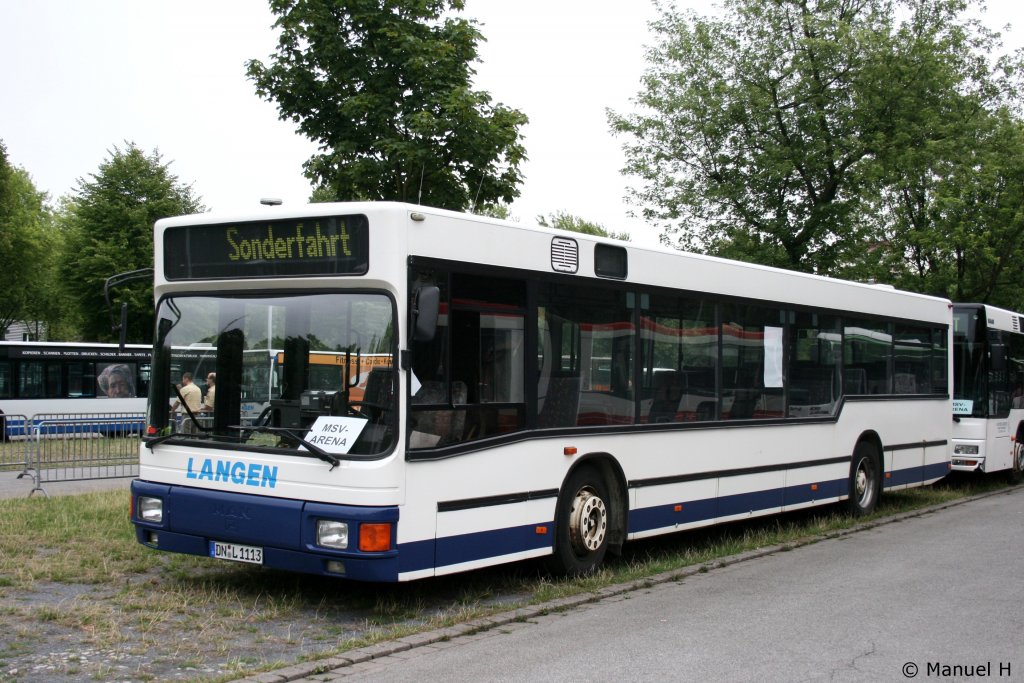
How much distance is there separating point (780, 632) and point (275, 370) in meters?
3.89

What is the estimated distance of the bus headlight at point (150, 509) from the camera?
8.09 m

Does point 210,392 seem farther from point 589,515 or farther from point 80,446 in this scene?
point 80,446

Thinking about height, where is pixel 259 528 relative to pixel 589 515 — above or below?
above

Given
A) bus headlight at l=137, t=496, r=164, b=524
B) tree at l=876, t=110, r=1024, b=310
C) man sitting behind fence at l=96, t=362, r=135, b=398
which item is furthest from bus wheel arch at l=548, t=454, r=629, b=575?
man sitting behind fence at l=96, t=362, r=135, b=398

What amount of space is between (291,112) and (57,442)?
6775mm

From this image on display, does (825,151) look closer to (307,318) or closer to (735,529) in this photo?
(735,529)

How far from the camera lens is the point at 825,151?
2481 centimetres

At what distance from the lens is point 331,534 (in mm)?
7188

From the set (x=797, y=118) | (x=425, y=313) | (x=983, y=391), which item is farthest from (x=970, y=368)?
(x=425, y=313)

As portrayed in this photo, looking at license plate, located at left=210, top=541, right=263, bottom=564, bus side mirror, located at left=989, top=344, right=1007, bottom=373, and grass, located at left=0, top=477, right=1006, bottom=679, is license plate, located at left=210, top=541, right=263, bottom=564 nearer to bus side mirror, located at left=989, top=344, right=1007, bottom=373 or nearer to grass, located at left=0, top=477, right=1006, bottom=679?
grass, located at left=0, top=477, right=1006, bottom=679

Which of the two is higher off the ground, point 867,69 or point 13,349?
point 867,69


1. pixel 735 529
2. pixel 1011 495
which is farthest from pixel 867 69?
pixel 735 529

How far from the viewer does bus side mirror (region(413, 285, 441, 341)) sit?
7.17 m

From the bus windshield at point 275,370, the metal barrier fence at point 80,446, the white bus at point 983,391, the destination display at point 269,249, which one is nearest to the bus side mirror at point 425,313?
the bus windshield at point 275,370
